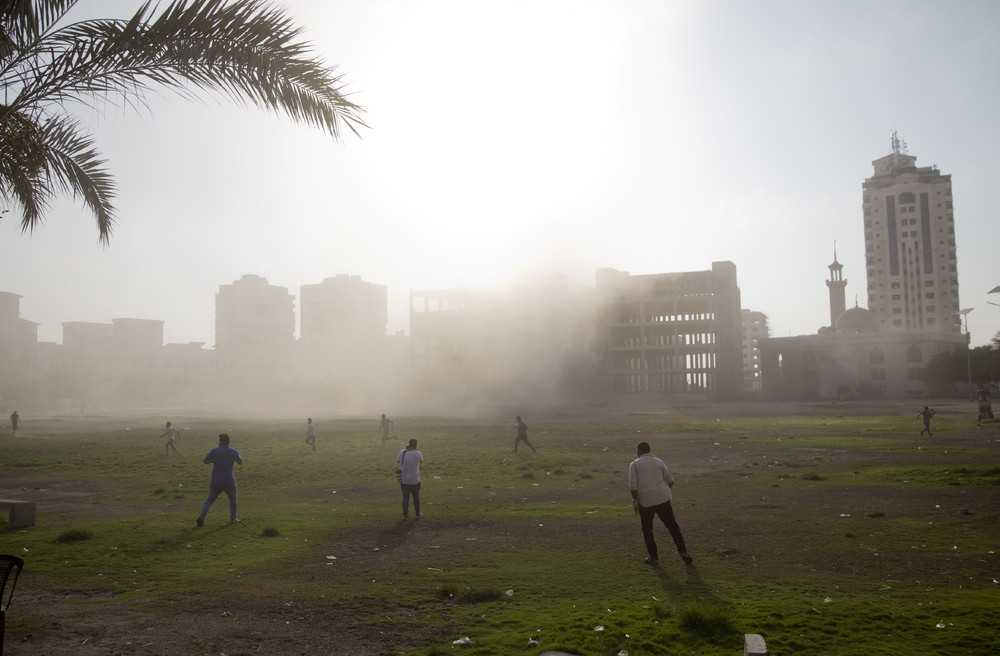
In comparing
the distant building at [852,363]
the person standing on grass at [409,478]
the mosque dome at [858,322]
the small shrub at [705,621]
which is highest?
the mosque dome at [858,322]

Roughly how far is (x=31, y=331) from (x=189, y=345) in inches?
954

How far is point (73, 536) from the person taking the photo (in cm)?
1045

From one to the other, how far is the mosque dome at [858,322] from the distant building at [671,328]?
14.3m

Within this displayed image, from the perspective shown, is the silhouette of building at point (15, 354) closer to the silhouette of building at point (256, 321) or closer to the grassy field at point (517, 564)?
the silhouette of building at point (256, 321)

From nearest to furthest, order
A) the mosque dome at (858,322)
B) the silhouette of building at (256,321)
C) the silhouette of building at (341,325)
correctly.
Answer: the mosque dome at (858,322), the silhouette of building at (341,325), the silhouette of building at (256,321)

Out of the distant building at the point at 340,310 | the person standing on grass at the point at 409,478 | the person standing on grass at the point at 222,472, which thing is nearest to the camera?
the person standing on grass at the point at 222,472

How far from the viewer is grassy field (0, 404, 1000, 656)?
19.9 ft

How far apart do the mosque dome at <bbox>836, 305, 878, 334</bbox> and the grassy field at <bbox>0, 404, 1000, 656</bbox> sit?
3128 inches

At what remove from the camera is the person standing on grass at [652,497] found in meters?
8.70

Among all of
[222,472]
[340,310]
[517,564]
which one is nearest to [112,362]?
[340,310]

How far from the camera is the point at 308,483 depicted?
1811cm

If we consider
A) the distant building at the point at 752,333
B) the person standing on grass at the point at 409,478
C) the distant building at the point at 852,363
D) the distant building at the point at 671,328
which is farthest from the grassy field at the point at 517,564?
the distant building at the point at 752,333

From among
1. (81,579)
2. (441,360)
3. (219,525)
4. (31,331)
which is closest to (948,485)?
(219,525)

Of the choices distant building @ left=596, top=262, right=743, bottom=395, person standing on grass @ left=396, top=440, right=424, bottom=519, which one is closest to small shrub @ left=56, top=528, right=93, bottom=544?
person standing on grass @ left=396, top=440, right=424, bottom=519
